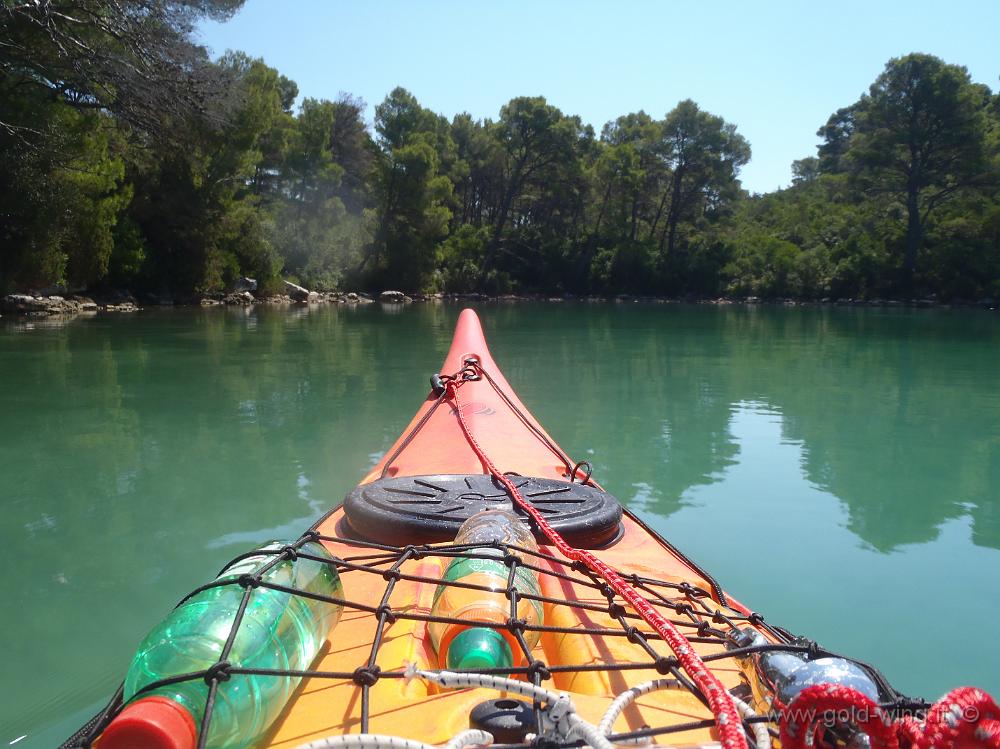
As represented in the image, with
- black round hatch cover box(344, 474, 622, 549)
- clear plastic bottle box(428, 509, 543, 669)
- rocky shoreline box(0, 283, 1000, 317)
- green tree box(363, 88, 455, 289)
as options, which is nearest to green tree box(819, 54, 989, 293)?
rocky shoreline box(0, 283, 1000, 317)

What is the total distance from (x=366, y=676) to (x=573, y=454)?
3898mm

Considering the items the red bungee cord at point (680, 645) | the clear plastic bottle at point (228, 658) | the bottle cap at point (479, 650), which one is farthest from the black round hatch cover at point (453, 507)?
the bottle cap at point (479, 650)

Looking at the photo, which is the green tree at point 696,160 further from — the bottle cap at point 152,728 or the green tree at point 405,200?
the bottle cap at point 152,728

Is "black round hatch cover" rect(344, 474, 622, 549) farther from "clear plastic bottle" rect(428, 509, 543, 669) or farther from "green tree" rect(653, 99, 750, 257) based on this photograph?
"green tree" rect(653, 99, 750, 257)

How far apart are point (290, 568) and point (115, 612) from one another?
1.75m

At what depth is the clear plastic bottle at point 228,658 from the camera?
2.81 feet

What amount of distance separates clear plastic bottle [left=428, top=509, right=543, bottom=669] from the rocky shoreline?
1679cm

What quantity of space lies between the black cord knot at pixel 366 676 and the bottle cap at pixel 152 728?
248 mm

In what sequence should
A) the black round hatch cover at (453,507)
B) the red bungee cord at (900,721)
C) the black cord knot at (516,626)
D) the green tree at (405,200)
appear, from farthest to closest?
1. the green tree at (405,200)
2. the black round hatch cover at (453,507)
3. the black cord knot at (516,626)
4. the red bungee cord at (900,721)

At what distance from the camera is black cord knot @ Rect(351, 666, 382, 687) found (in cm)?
107

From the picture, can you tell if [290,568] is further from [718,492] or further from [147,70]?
[147,70]

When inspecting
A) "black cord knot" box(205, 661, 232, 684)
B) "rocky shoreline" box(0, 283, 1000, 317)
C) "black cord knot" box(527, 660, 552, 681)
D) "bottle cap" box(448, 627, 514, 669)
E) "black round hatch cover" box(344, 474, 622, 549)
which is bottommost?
"black round hatch cover" box(344, 474, 622, 549)

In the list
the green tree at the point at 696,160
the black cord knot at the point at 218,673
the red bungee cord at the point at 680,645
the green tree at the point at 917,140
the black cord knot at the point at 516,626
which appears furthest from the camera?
the green tree at the point at 696,160

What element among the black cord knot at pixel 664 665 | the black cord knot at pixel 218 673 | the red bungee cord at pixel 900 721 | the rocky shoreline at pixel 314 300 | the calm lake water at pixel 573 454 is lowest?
the calm lake water at pixel 573 454
